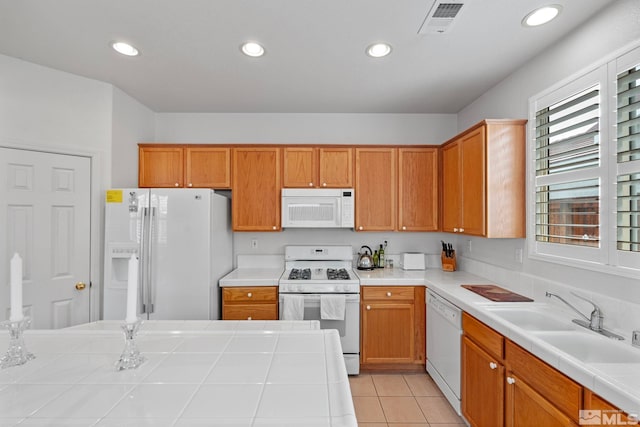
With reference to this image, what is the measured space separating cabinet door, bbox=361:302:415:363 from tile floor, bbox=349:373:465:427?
17 centimetres

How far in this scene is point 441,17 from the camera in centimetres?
180

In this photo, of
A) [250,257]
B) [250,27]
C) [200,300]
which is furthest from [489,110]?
[200,300]

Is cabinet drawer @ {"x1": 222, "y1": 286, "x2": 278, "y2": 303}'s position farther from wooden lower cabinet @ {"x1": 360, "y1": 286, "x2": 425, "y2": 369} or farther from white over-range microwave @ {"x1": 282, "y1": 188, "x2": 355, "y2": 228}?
wooden lower cabinet @ {"x1": 360, "y1": 286, "x2": 425, "y2": 369}

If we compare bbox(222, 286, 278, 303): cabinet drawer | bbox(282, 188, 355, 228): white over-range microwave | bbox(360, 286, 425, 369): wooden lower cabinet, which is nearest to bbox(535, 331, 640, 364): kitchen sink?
bbox(360, 286, 425, 369): wooden lower cabinet

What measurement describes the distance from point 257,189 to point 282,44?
1453 millimetres

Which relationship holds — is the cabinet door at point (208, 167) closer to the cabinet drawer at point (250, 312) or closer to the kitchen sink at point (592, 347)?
the cabinet drawer at point (250, 312)

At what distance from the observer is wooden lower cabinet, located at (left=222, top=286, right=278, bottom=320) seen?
9.41 ft

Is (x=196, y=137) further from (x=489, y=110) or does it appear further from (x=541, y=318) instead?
(x=541, y=318)

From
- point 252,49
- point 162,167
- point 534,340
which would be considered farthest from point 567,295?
point 162,167

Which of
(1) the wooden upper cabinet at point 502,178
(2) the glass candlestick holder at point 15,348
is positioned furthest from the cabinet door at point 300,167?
(2) the glass candlestick holder at point 15,348

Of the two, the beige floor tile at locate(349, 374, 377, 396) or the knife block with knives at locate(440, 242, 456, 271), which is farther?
the knife block with knives at locate(440, 242, 456, 271)

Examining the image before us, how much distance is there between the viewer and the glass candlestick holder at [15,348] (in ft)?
3.29

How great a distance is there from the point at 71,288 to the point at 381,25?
3040 mm

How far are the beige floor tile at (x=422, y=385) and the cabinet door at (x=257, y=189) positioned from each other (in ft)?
6.14
